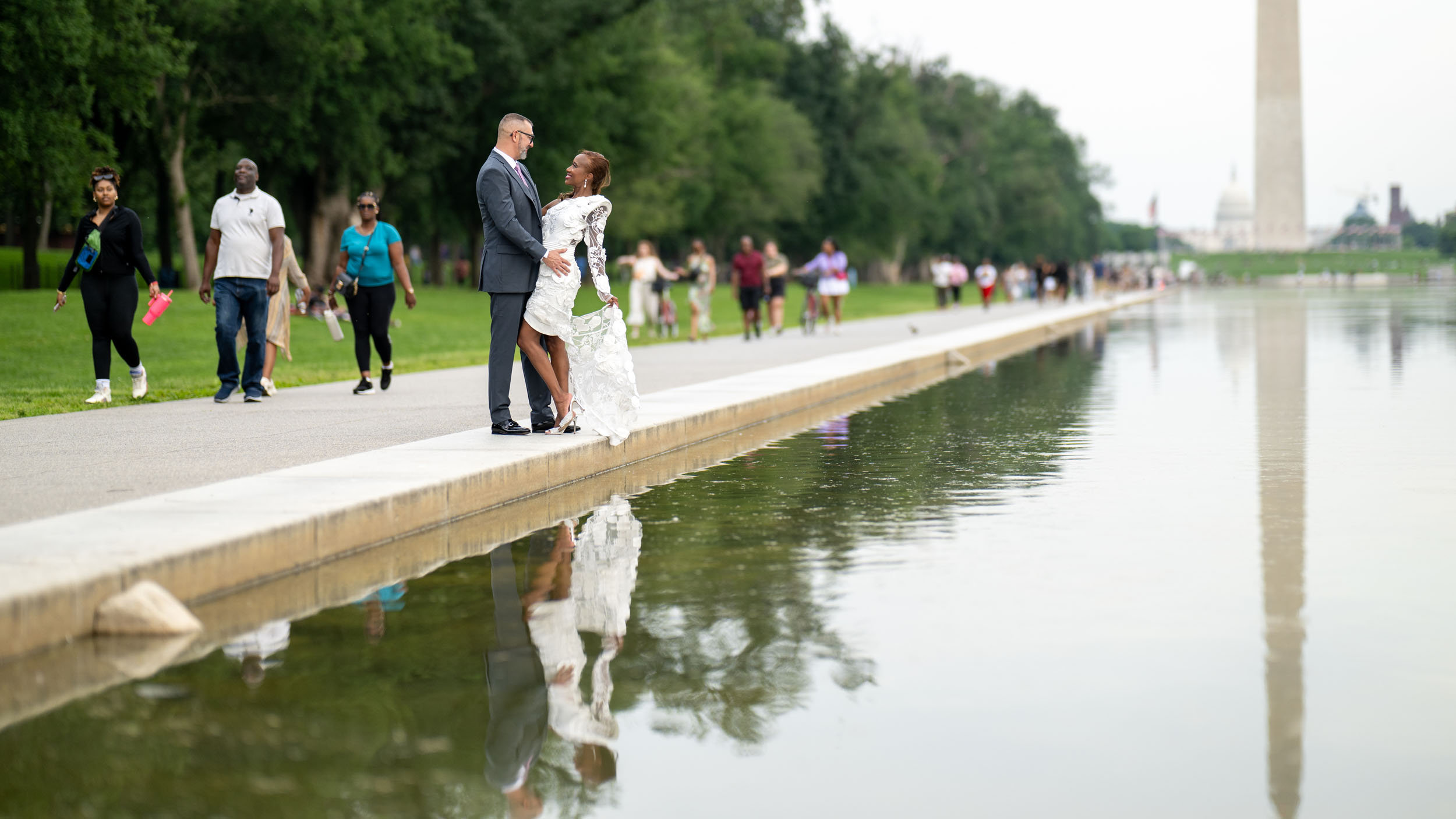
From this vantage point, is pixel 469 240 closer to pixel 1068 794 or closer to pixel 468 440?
pixel 468 440

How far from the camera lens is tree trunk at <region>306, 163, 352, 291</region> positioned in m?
51.1

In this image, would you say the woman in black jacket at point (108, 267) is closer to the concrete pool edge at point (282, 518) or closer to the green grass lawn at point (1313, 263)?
the concrete pool edge at point (282, 518)

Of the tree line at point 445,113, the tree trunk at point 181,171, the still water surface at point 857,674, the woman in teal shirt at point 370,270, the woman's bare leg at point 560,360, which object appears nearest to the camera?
the still water surface at point 857,674

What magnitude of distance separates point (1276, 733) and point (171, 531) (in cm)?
450

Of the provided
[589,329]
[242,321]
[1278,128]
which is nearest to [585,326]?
[589,329]

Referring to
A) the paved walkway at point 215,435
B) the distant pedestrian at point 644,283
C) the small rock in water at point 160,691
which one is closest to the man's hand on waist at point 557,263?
the paved walkway at point 215,435

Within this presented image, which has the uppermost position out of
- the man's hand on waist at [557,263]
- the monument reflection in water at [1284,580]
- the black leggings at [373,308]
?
the man's hand on waist at [557,263]

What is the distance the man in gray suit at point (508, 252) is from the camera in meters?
11.4

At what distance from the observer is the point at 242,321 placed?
52.6 feet

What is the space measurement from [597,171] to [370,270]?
5091 mm

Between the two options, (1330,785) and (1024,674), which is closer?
(1330,785)

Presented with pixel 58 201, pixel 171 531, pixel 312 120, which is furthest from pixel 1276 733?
pixel 312 120

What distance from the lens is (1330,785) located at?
178 inches

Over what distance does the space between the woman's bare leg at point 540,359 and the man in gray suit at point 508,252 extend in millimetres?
64
